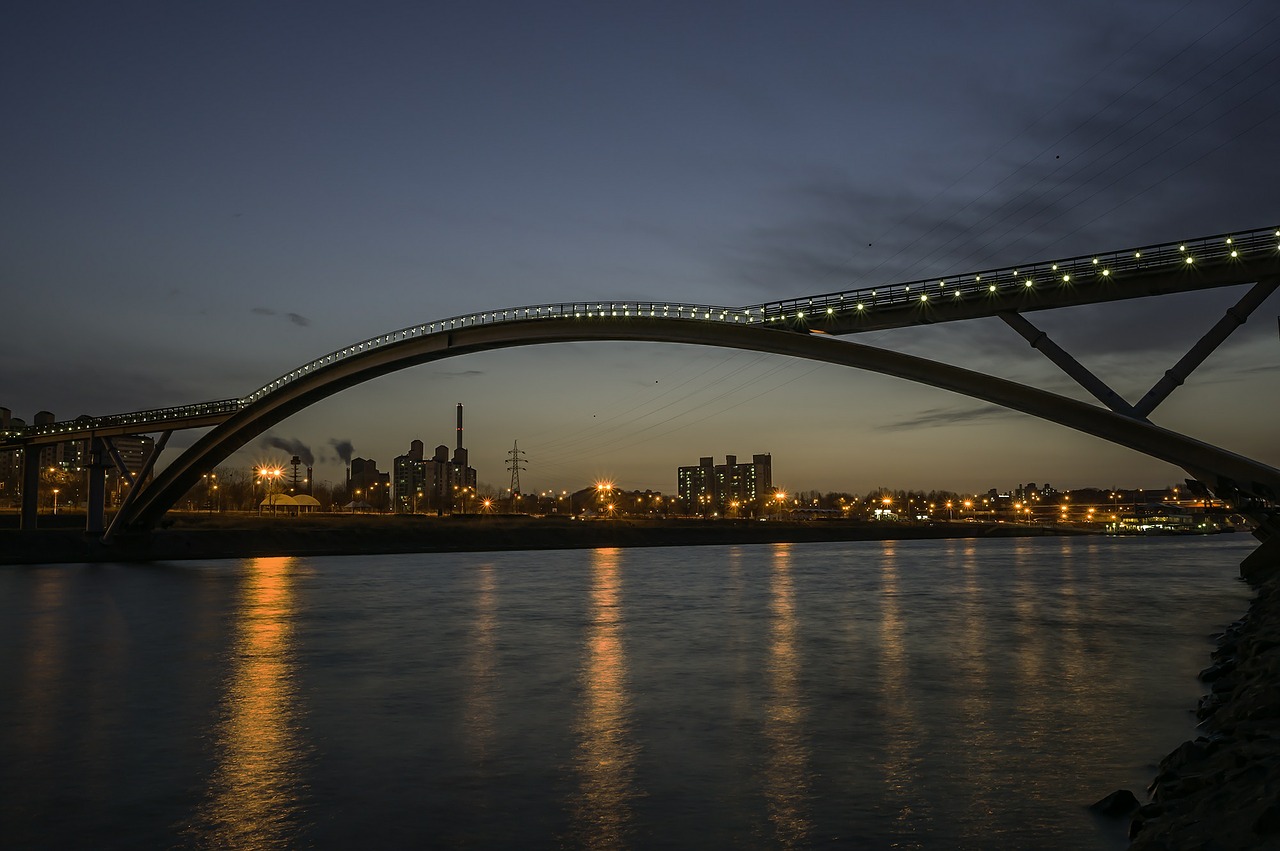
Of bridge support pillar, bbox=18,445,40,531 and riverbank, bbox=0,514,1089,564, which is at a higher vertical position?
bridge support pillar, bbox=18,445,40,531

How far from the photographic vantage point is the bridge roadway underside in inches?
1134

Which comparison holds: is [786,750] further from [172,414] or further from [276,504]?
[276,504]

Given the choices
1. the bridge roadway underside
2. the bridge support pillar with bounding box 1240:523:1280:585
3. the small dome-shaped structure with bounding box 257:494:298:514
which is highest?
the bridge roadway underside

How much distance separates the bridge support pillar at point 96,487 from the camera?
186ft

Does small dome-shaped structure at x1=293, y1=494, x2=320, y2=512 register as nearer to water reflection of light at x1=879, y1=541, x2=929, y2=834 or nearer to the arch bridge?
the arch bridge

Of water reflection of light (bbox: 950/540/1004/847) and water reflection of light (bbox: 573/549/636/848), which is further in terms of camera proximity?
water reflection of light (bbox: 950/540/1004/847)

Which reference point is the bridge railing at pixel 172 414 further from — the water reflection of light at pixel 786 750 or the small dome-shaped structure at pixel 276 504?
the small dome-shaped structure at pixel 276 504

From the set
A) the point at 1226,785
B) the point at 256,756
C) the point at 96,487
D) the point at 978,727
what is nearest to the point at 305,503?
the point at 96,487

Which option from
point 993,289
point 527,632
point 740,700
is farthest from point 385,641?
point 993,289

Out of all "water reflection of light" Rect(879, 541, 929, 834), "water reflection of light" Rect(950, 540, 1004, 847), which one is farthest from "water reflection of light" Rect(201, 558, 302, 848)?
"water reflection of light" Rect(950, 540, 1004, 847)

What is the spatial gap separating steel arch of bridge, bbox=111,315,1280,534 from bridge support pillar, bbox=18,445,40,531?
7.76 meters

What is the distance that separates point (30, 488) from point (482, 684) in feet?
186

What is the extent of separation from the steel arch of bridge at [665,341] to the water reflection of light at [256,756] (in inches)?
956

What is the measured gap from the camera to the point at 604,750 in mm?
10281
